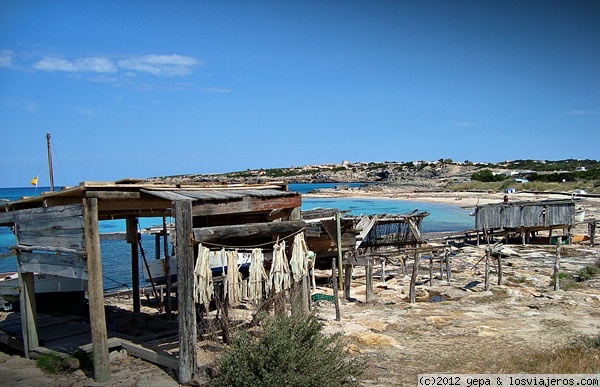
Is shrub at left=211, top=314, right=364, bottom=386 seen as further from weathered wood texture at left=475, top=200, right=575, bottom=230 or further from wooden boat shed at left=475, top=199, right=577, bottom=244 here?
weathered wood texture at left=475, top=200, right=575, bottom=230

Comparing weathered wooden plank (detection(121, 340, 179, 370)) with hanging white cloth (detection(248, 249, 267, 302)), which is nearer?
weathered wooden plank (detection(121, 340, 179, 370))

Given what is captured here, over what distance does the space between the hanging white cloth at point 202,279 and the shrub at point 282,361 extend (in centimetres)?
90

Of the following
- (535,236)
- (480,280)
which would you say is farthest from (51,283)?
(535,236)

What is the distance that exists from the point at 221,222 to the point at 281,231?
2538 mm

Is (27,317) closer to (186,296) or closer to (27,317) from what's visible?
(27,317)

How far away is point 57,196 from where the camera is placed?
9.91 metres

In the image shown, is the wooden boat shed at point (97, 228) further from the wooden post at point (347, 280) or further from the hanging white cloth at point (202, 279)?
the wooden post at point (347, 280)

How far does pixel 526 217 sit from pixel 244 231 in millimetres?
26112

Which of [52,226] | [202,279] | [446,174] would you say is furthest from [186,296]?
[446,174]

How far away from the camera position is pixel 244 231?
374 inches

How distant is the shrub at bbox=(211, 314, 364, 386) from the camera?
754 cm

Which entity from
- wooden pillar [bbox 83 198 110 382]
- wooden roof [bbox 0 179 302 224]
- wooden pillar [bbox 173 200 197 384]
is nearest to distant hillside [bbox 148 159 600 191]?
wooden roof [bbox 0 179 302 224]

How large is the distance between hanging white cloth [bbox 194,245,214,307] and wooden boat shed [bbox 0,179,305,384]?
13cm

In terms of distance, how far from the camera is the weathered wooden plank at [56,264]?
9258 millimetres
